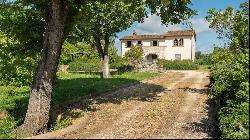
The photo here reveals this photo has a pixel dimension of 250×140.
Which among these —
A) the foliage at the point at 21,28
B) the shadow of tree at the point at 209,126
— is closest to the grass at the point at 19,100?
the foliage at the point at 21,28

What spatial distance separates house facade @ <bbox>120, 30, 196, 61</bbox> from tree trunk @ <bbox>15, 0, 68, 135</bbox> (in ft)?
203

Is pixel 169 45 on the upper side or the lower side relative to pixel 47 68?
upper

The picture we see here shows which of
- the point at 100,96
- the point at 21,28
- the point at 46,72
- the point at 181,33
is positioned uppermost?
the point at 181,33

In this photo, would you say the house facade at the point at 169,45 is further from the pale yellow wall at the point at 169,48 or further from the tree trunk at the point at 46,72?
the tree trunk at the point at 46,72

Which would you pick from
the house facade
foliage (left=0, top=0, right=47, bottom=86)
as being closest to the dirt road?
foliage (left=0, top=0, right=47, bottom=86)

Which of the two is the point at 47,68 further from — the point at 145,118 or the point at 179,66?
the point at 179,66

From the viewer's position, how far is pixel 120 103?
24938 millimetres

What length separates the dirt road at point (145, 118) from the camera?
16.4 m

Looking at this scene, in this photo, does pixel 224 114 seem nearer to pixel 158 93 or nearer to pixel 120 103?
pixel 120 103

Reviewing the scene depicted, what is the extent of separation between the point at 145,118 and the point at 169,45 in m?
66.2

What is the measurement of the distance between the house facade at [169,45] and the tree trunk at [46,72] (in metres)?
61.8

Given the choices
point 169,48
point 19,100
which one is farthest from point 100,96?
point 169,48

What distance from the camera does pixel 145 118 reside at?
771 inches

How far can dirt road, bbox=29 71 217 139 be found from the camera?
53.7 ft
